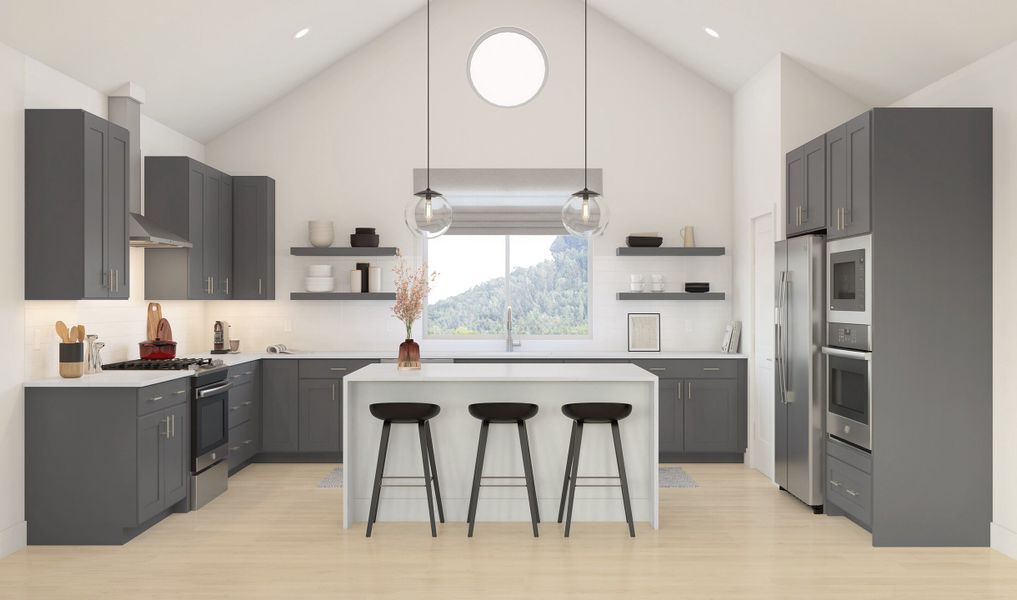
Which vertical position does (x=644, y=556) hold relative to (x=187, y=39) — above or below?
below

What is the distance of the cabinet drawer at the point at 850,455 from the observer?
14.5 feet

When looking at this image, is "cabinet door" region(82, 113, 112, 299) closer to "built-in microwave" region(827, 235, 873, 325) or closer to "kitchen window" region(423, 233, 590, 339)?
"kitchen window" region(423, 233, 590, 339)

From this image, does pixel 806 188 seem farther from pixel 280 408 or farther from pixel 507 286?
pixel 280 408

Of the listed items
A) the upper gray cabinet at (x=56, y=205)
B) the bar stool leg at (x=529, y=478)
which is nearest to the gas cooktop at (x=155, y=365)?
the upper gray cabinet at (x=56, y=205)

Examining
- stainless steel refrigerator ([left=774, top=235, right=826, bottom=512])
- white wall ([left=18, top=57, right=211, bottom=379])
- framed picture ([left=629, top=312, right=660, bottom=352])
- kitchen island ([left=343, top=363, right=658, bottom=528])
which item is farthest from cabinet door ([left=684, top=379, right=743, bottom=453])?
white wall ([left=18, top=57, right=211, bottom=379])

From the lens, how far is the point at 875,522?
434cm

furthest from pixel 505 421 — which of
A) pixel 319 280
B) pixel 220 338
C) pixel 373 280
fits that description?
pixel 220 338

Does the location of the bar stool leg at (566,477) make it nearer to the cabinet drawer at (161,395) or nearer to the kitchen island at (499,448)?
the kitchen island at (499,448)

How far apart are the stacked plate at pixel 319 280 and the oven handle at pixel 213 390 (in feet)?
4.95

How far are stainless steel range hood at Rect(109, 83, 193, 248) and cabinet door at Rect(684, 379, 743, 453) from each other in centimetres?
432

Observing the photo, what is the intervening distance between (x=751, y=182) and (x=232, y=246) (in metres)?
4.61

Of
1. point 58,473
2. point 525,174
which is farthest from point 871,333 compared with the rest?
point 58,473

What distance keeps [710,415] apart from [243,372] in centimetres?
393

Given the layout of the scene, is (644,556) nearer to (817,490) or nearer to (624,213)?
(817,490)
